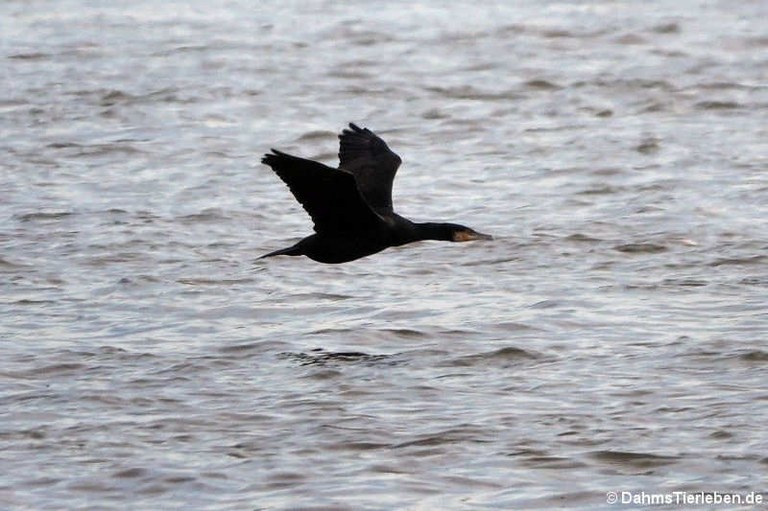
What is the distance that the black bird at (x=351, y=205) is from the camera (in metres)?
8.46

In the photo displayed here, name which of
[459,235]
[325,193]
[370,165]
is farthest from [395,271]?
[325,193]

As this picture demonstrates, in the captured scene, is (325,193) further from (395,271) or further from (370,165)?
(395,271)

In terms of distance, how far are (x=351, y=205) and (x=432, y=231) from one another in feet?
2.63

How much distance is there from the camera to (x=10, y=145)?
14.4 meters

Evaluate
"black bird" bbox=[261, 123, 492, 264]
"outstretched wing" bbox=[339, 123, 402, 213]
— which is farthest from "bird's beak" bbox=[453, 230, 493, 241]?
"outstretched wing" bbox=[339, 123, 402, 213]

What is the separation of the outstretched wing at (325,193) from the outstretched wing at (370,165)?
469 mm

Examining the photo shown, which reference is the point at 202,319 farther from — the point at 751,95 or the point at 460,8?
the point at 460,8

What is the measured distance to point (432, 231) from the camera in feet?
31.2

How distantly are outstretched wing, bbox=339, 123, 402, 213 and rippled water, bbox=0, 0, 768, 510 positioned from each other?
59 centimetres

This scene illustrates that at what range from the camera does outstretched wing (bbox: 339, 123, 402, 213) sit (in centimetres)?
972

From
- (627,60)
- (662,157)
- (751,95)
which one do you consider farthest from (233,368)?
(627,60)

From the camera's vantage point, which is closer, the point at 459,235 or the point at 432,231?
the point at 432,231

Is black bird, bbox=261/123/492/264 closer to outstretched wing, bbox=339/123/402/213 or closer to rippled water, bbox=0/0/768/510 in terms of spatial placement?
outstretched wing, bbox=339/123/402/213

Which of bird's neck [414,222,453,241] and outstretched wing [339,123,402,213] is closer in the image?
bird's neck [414,222,453,241]
